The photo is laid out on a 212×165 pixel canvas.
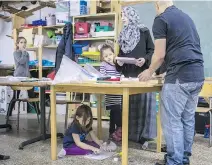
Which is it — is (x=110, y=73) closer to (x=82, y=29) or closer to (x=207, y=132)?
(x=207, y=132)

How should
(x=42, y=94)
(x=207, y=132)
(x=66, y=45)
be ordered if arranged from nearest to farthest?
(x=42, y=94) < (x=207, y=132) < (x=66, y=45)

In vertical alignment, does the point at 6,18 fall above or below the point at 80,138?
above

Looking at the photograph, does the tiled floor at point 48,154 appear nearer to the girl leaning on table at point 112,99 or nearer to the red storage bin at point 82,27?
the girl leaning on table at point 112,99

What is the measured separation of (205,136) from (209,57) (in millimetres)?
1121

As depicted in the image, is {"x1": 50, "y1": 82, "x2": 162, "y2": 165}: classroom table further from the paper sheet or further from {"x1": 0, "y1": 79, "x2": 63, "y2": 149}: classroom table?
the paper sheet

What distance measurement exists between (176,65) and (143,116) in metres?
1.08

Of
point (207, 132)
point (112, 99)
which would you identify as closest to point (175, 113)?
point (112, 99)

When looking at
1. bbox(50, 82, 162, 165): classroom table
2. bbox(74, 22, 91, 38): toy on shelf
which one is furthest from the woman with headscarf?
bbox(74, 22, 91, 38): toy on shelf

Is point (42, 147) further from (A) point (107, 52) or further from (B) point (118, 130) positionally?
(A) point (107, 52)

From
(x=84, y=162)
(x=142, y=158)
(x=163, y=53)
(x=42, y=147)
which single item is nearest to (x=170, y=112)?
(x=163, y=53)

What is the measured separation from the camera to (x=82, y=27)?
410cm

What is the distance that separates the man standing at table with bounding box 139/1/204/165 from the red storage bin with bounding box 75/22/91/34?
236 cm

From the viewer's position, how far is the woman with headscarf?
8.61ft

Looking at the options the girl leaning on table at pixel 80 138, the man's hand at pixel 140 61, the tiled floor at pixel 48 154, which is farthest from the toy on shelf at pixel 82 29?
the girl leaning on table at pixel 80 138
